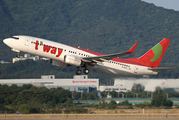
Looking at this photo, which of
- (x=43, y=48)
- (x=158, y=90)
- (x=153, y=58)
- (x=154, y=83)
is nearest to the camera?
(x=43, y=48)

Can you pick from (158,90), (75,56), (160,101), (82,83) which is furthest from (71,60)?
(82,83)

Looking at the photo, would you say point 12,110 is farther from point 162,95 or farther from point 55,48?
point 162,95

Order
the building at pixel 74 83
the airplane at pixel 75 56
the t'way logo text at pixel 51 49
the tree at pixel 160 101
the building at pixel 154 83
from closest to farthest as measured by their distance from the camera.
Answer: the t'way logo text at pixel 51 49 → the airplane at pixel 75 56 → the building at pixel 154 83 → the tree at pixel 160 101 → the building at pixel 74 83

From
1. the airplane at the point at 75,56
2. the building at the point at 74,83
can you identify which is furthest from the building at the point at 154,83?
the building at the point at 74,83

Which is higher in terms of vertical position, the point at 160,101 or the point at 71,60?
the point at 71,60

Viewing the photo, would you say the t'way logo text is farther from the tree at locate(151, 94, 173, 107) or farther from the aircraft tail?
the tree at locate(151, 94, 173, 107)

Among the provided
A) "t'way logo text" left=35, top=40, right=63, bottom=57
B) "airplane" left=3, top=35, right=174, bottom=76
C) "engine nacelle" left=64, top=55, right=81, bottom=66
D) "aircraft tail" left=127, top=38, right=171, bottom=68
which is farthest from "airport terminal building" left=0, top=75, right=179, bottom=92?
"t'way logo text" left=35, top=40, right=63, bottom=57

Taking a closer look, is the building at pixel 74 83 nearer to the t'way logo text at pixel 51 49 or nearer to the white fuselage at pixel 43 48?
the white fuselage at pixel 43 48

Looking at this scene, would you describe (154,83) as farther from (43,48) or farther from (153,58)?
(43,48)

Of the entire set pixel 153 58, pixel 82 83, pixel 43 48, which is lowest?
pixel 82 83

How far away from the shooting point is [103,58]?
162 feet

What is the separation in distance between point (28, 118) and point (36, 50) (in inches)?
410

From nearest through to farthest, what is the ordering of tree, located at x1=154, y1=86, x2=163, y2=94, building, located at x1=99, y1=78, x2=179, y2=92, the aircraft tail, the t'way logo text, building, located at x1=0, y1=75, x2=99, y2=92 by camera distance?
the t'way logo text → the aircraft tail → building, located at x1=99, y1=78, x2=179, y2=92 → tree, located at x1=154, y1=86, x2=163, y2=94 → building, located at x1=0, y1=75, x2=99, y2=92

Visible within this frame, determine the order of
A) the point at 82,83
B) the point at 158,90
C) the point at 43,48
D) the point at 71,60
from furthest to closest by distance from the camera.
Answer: the point at 82,83, the point at 158,90, the point at 71,60, the point at 43,48
